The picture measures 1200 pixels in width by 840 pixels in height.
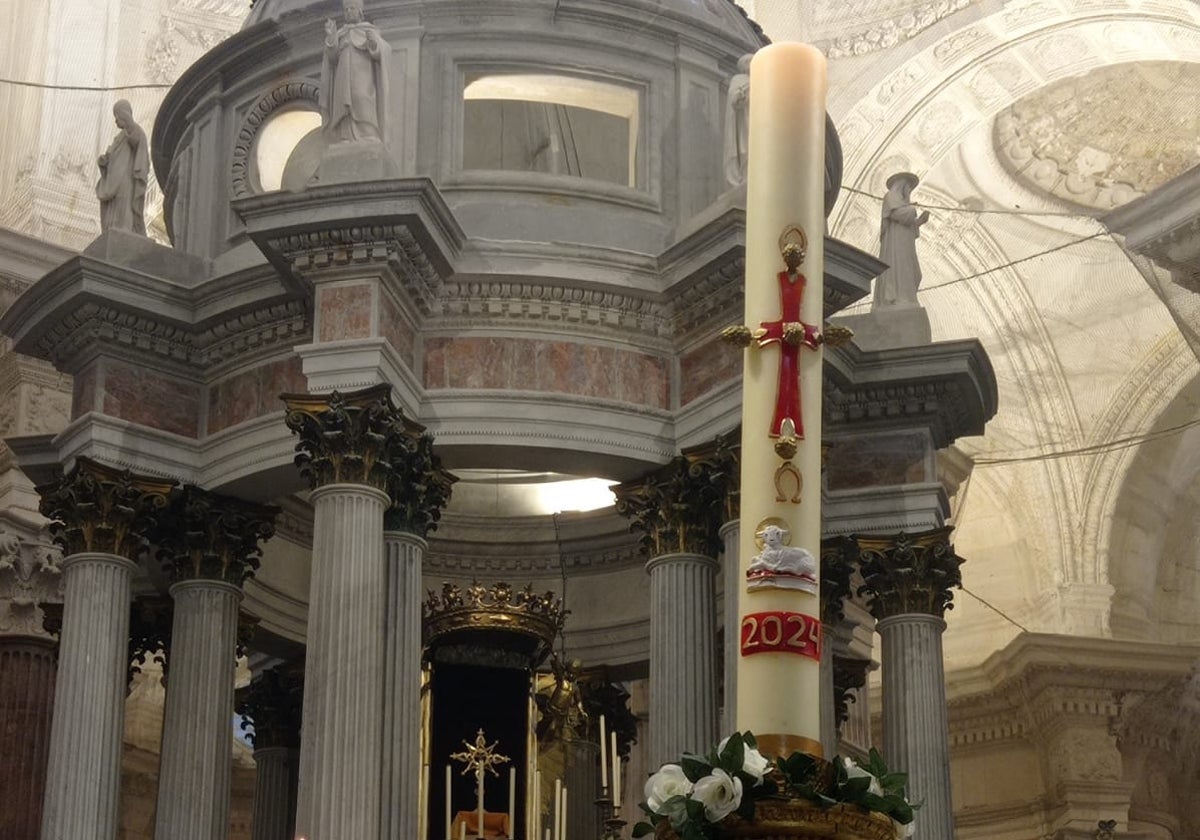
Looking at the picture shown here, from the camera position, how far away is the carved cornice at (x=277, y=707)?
70.4 feet

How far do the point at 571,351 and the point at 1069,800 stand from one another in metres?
12.7

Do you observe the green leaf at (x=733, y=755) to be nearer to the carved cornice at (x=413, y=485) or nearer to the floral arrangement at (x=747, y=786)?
the floral arrangement at (x=747, y=786)

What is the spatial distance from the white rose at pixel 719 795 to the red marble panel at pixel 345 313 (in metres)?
10.1

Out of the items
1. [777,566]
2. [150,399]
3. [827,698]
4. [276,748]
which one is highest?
[150,399]

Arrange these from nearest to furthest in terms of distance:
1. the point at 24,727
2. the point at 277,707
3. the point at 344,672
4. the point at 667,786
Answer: the point at 667,786, the point at 344,672, the point at 277,707, the point at 24,727

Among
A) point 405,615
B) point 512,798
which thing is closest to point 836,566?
point 512,798

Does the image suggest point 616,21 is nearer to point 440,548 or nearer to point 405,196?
point 405,196

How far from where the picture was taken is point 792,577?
313 inches

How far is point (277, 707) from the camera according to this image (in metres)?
21.5

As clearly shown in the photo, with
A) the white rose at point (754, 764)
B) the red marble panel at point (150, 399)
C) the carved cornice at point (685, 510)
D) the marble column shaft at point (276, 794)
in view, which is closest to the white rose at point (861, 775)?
the white rose at point (754, 764)

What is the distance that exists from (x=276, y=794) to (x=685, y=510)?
5.53 meters

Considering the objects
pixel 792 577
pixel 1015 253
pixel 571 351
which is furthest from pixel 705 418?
pixel 1015 253

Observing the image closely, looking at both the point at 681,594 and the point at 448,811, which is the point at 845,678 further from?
the point at 448,811

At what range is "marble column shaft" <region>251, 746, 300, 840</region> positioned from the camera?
21266 millimetres
